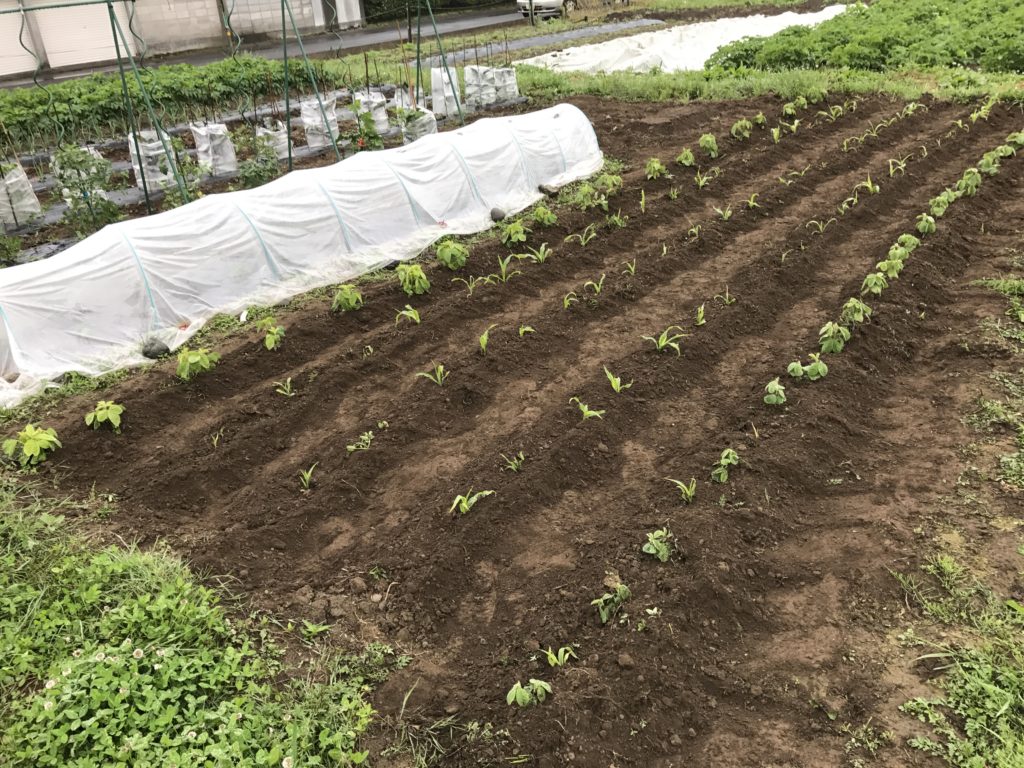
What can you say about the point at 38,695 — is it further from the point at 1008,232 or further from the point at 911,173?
the point at 911,173

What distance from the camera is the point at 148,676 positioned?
3533 mm

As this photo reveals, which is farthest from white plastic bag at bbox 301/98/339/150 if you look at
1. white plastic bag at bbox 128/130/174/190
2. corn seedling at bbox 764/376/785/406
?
corn seedling at bbox 764/376/785/406

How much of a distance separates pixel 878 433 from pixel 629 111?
31.0 ft

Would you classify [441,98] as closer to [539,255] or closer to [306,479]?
[539,255]

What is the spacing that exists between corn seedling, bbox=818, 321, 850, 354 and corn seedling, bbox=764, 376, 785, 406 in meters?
0.77

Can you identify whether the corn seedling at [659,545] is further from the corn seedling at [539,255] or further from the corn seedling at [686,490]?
the corn seedling at [539,255]

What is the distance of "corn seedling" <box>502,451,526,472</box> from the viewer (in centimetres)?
494

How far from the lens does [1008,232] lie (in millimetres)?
7844

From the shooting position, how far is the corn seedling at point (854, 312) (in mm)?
5945

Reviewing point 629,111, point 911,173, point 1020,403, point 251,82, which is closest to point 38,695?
point 1020,403

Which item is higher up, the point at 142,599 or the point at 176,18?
the point at 176,18

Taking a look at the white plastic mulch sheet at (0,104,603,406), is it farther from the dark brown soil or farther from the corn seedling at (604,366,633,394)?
the corn seedling at (604,366,633,394)

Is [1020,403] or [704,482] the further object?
[1020,403]

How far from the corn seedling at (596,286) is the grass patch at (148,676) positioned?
411 centimetres
